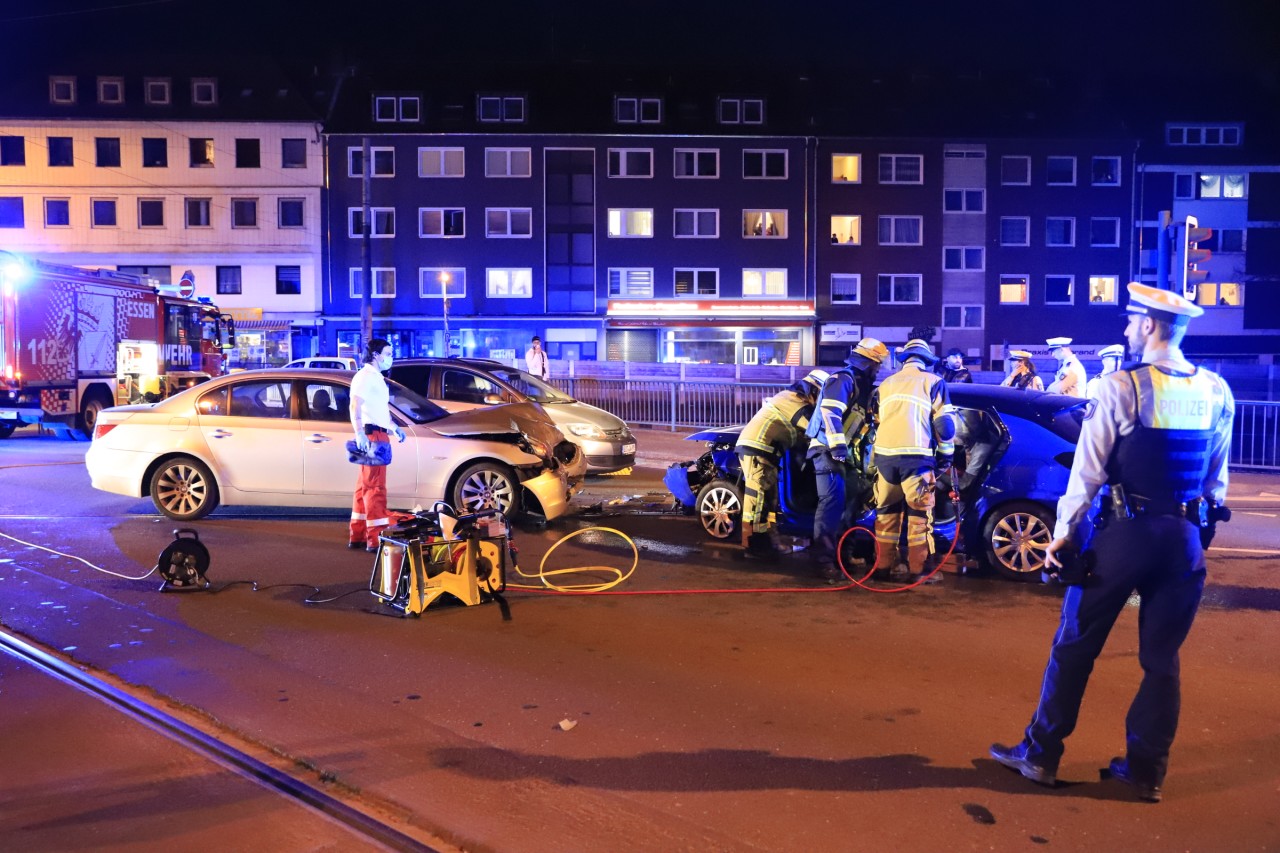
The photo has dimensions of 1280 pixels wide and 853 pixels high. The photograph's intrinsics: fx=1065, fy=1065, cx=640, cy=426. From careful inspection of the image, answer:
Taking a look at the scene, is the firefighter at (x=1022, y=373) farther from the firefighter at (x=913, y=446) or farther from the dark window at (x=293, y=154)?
the dark window at (x=293, y=154)

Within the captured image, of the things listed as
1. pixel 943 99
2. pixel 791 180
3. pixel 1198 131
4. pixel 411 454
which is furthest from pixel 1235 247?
pixel 411 454

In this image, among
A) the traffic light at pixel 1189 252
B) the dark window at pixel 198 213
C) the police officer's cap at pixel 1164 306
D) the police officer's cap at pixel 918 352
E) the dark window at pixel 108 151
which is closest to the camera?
the police officer's cap at pixel 1164 306

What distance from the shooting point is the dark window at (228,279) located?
50344 millimetres

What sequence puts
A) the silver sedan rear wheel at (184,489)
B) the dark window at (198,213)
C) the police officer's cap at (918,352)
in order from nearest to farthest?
the police officer's cap at (918,352)
the silver sedan rear wheel at (184,489)
the dark window at (198,213)

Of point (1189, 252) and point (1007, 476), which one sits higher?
point (1189, 252)

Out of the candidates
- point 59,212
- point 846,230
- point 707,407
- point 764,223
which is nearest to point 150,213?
point 59,212

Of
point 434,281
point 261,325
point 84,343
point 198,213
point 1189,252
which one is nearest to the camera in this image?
point 1189,252

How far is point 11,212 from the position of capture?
162 ft

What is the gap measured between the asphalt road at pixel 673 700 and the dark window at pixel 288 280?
42897mm

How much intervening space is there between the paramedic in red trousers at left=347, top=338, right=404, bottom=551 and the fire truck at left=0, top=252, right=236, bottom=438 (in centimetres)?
1256

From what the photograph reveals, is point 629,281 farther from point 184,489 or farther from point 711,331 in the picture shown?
point 184,489

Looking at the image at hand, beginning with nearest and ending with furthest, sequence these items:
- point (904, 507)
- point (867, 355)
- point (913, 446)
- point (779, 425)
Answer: point (913, 446), point (904, 507), point (867, 355), point (779, 425)

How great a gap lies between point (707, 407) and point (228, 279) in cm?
3707

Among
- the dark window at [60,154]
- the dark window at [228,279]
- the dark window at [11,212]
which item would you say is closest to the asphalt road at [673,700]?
the dark window at [228,279]
